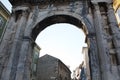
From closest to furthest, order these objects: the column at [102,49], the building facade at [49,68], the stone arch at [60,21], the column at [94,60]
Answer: the column at [102,49] → the column at [94,60] → the stone arch at [60,21] → the building facade at [49,68]

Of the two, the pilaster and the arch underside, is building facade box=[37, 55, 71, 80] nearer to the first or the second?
the arch underside

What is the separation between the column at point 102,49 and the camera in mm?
5645

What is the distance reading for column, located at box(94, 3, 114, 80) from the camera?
222 inches

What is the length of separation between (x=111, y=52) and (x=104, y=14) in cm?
235

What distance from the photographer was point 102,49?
6160mm

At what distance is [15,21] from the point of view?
813 centimetres

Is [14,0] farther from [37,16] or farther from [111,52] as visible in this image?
[111,52]

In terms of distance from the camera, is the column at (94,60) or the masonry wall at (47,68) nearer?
the column at (94,60)

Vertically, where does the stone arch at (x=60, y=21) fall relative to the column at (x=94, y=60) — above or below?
above

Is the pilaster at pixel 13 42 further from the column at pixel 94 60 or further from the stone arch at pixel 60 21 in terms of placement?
the column at pixel 94 60

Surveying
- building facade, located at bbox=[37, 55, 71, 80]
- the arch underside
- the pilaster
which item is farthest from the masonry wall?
Result: the pilaster

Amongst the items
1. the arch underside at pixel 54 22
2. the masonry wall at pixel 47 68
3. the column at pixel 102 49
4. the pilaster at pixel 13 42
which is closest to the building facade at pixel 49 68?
the masonry wall at pixel 47 68

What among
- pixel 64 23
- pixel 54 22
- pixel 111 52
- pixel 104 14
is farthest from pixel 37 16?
pixel 111 52

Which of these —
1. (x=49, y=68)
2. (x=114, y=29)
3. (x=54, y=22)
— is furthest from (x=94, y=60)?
(x=49, y=68)
